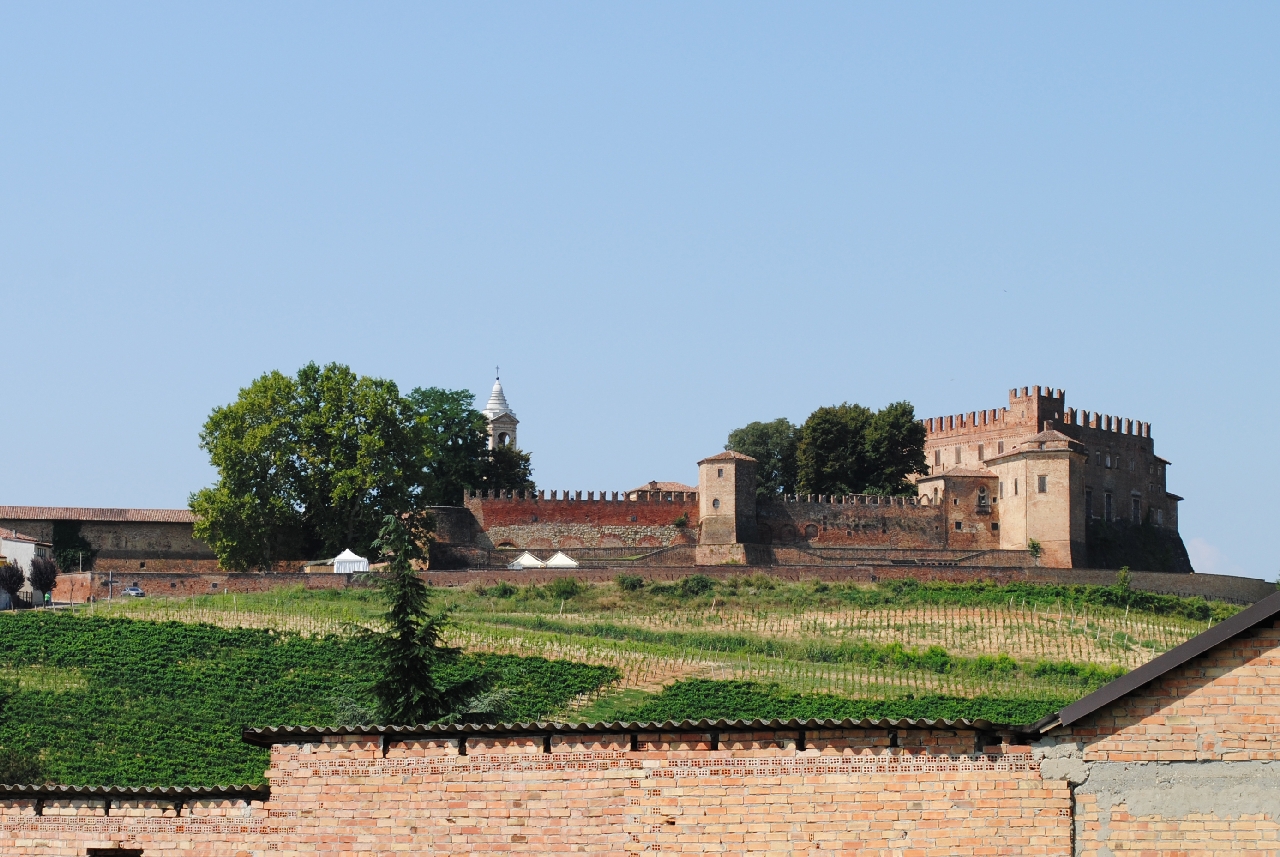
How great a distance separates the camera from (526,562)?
60.8 meters

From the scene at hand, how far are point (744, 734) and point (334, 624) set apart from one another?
3701 cm

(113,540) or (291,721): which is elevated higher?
(113,540)

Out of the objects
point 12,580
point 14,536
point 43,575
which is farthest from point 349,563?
point 14,536

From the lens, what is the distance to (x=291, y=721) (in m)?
38.8

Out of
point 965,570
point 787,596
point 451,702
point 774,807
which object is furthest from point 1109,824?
point 965,570

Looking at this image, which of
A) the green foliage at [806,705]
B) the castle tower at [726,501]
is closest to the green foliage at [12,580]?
the castle tower at [726,501]

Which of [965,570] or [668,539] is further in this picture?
[668,539]

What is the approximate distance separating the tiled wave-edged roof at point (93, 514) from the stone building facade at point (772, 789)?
51.0 metres

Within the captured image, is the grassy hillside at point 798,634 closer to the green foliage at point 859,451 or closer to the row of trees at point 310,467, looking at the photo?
the row of trees at point 310,467

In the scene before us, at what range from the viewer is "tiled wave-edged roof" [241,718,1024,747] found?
43.0 ft

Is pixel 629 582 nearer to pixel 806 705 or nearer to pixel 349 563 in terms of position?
pixel 349 563

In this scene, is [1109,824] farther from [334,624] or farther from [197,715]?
[334,624]

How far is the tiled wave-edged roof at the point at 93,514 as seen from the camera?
6372 centimetres

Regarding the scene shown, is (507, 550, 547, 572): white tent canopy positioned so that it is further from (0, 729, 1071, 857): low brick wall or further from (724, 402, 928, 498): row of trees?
(0, 729, 1071, 857): low brick wall
